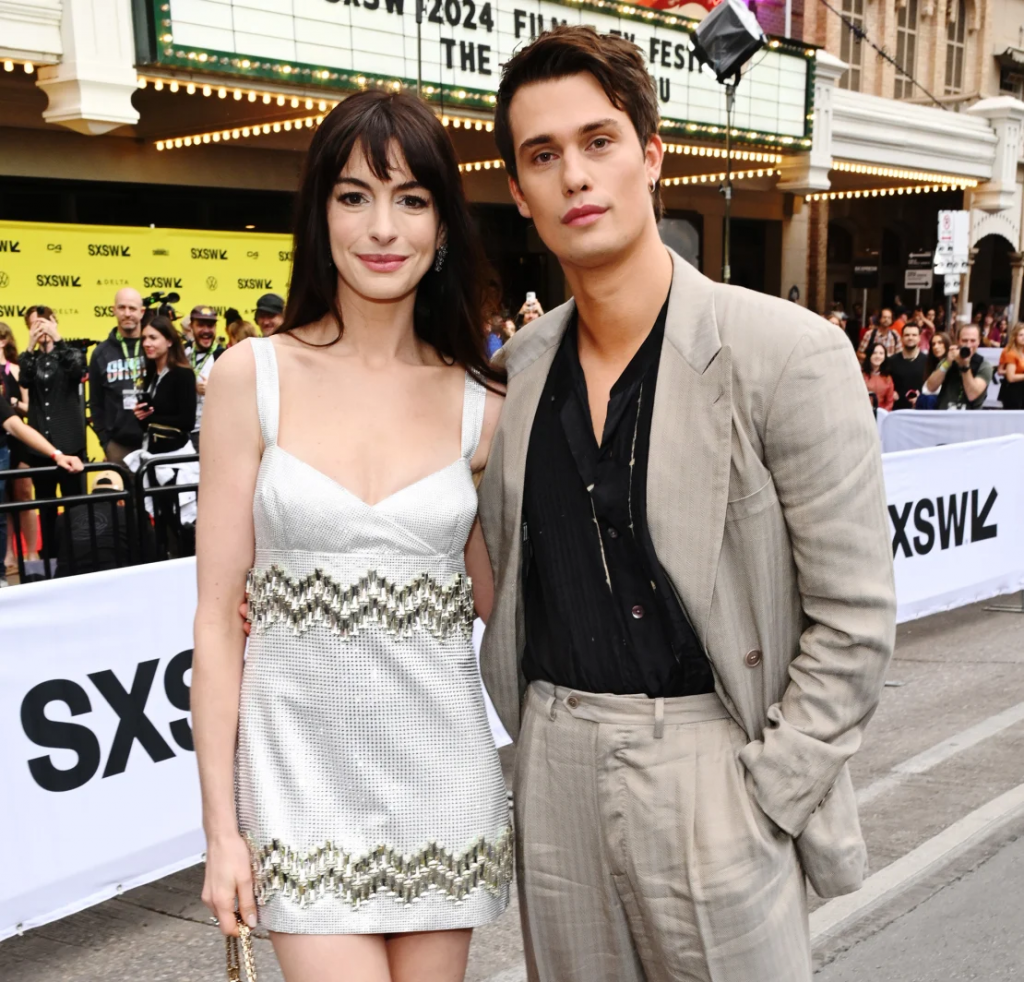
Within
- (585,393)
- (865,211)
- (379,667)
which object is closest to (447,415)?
(585,393)

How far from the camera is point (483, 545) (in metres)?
2.46


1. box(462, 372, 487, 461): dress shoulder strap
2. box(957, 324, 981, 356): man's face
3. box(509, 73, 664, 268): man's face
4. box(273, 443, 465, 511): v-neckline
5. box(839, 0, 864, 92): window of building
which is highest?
box(839, 0, 864, 92): window of building

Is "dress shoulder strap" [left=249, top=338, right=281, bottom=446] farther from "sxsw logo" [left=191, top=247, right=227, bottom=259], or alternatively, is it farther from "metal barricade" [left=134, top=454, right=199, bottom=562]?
"sxsw logo" [left=191, top=247, right=227, bottom=259]

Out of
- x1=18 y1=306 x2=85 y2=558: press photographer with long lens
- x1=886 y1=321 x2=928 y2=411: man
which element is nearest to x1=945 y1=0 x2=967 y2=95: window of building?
x1=886 y1=321 x2=928 y2=411: man

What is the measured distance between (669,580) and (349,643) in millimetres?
572

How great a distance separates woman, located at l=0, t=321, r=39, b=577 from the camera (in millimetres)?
8341

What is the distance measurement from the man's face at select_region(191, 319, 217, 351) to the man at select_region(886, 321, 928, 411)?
24.0 ft

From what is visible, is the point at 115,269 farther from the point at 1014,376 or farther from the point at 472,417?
the point at 472,417

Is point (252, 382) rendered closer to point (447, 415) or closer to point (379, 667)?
point (447, 415)

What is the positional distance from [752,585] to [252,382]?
0.97 m

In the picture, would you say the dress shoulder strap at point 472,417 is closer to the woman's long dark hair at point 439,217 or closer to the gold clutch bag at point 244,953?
the woman's long dark hair at point 439,217

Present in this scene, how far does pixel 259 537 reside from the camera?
2.23 meters

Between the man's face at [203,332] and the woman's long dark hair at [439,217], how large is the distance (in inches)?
353

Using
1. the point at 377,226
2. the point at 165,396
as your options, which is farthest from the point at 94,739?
the point at 165,396
